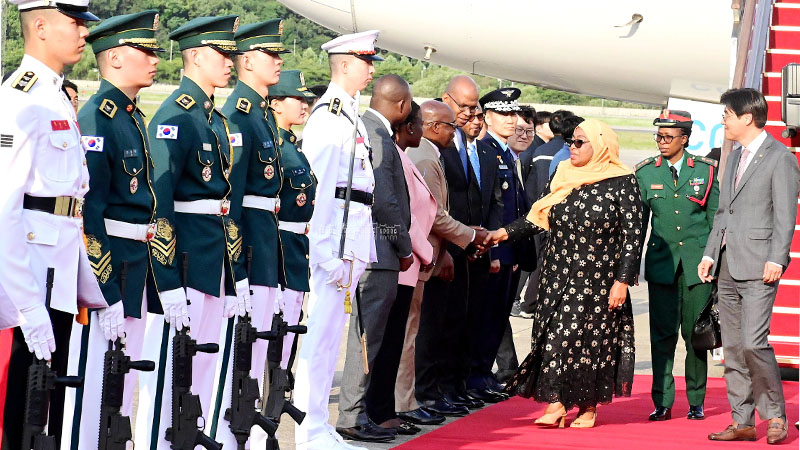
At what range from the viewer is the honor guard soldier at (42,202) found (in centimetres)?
351

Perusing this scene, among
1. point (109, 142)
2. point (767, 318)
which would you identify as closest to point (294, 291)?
point (109, 142)

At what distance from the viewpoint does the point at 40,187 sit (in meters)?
3.61

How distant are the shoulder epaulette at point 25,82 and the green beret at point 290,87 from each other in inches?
85.7

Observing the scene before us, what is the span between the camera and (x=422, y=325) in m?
6.89

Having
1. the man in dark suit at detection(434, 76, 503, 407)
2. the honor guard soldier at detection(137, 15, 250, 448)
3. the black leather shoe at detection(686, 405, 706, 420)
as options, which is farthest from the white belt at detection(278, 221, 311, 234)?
the black leather shoe at detection(686, 405, 706, 420)

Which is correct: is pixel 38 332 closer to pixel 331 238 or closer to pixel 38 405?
pixel 38 405

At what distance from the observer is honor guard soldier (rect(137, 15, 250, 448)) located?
14.5 ft

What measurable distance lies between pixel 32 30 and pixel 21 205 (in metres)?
0.51

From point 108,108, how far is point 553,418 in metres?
3.15

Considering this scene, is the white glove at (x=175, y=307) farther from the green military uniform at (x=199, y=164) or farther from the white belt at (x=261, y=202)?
the white belt at (x=261, y=202)

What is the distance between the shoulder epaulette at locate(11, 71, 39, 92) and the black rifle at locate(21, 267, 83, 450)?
2.41 ft

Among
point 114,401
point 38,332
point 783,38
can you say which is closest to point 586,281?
point 783,38

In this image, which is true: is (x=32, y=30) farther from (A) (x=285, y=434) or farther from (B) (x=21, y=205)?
(A) (x=285, y=434)

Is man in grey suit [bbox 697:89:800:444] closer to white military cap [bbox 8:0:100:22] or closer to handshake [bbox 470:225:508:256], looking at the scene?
handshake [bbox 470:225:508:256]
